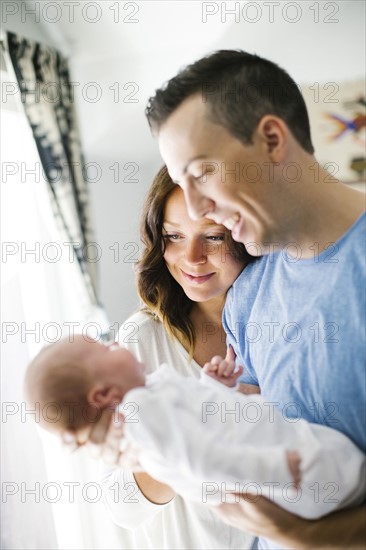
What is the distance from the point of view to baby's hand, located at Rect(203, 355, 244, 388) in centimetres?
127

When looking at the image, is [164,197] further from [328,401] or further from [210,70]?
[328,401]

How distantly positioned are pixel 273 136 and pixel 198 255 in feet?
1.82

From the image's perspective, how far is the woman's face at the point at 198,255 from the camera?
1.63m

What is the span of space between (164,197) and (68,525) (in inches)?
64.8

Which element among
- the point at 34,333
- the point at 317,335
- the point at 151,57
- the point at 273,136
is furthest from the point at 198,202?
the point at 151,57

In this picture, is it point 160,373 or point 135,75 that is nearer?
point 160,373

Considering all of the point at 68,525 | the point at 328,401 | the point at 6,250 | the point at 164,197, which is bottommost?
the point at 68,525

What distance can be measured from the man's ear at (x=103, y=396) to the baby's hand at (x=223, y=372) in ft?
0.63

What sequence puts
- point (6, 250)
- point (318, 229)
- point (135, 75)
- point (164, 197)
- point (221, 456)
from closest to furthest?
point (221, 456) → point (318, 229) → point (164, 197) → point (6, 250) → point (135, 75)

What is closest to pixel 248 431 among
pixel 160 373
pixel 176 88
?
pixel 160 373

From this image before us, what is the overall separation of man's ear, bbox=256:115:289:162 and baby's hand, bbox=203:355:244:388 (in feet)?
1.40

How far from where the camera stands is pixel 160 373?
47.5 inches

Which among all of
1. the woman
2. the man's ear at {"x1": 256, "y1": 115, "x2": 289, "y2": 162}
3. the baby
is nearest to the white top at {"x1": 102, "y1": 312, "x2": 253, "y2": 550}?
the woman

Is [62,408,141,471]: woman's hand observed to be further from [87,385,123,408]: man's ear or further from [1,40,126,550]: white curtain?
[1,40,126,550]: white curtain
